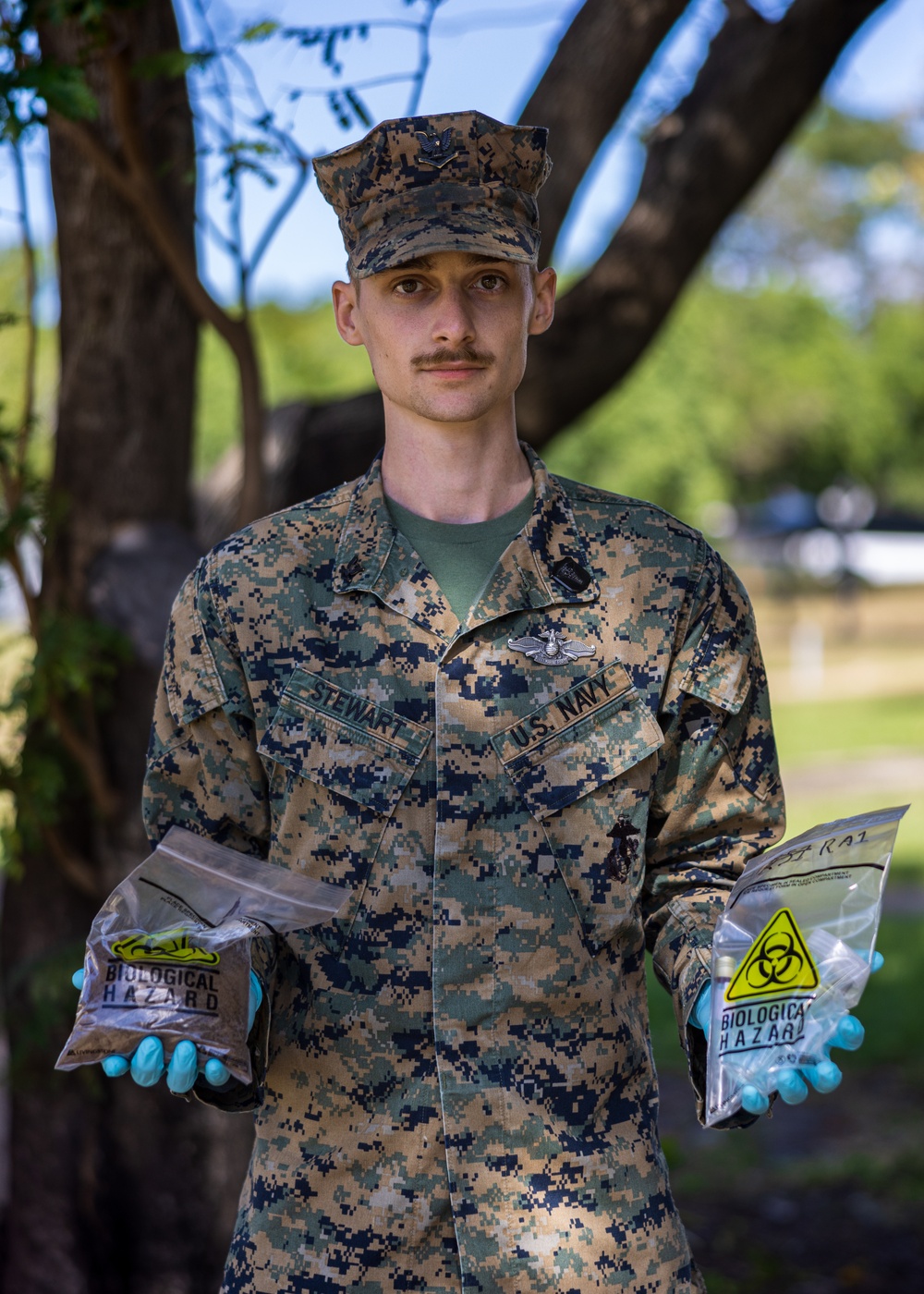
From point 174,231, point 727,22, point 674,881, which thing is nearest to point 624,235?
point 727,22

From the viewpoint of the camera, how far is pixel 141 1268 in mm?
3605

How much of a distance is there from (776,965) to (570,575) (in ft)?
2.17

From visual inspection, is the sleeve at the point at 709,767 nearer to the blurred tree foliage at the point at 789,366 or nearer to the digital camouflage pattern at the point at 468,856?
the digital camouflage pattern at the point at 468,856

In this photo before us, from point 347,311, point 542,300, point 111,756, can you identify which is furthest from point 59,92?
point 111,756

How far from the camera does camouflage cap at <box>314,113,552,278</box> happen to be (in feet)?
6.68

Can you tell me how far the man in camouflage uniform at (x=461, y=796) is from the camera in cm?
199

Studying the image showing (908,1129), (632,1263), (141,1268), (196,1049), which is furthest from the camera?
(908,1129)

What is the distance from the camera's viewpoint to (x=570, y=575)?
212cm

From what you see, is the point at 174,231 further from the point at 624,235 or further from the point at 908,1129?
the point at 908,1129

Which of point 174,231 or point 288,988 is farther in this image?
point 174,231

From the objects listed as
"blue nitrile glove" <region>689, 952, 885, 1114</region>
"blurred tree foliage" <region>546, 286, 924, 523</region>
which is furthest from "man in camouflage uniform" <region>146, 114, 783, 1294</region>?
"blurred tree foliage" <region>546, 286, 924, 523</region>

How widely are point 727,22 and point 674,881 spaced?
9.15 feet

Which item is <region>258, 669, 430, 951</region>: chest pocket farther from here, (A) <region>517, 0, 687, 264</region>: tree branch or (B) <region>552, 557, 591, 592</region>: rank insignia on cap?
(A) <region>517, 0, 687, 264</region>: tree branch

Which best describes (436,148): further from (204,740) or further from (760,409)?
(760,409)
